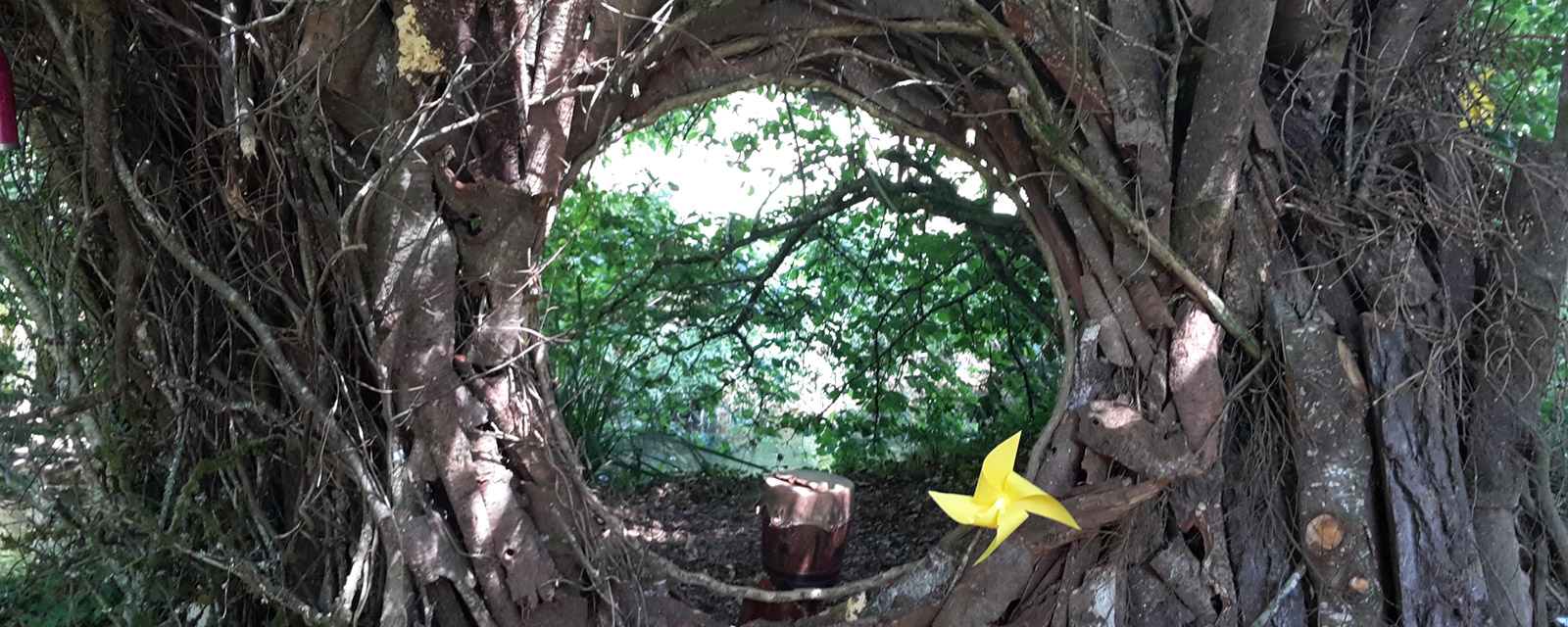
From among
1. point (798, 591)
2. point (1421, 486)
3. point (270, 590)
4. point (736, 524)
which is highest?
point (270, 590)

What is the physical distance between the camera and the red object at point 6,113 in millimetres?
2078

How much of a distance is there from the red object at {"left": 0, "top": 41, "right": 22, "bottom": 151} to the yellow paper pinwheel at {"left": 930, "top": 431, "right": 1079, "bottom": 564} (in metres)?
A: 2.10

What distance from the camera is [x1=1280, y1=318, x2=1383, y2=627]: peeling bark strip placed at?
2275 mm

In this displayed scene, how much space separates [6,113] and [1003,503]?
7.46 ft

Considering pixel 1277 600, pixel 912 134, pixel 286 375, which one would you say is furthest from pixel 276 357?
pixel 1277 600

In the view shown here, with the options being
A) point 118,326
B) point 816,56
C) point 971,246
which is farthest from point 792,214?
point 118,326

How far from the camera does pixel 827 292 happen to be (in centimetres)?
502

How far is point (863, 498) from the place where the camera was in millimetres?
4566

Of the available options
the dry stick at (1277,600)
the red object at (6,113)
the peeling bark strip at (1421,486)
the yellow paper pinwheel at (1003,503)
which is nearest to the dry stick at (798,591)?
the yellow paper pinwheel at (1003,503)

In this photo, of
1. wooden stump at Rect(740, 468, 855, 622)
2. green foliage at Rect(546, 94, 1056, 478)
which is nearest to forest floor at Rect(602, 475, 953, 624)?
green foliage at Rect(546, 94, 1056, 478)

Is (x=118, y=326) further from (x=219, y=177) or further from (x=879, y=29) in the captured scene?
(x=879, y=29)

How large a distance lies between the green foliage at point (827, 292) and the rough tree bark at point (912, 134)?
5.23 ft

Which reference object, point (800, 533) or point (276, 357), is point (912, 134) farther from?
point (276, 357)

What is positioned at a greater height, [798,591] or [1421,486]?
[798,591]
